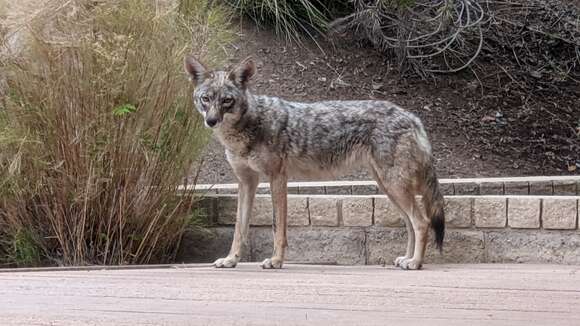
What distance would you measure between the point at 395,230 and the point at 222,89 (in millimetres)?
1641

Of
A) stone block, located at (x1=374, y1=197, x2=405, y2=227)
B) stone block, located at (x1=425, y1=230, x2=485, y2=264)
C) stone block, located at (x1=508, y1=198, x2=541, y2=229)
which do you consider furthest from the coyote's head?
stone block, located at (x1=508, y1=198, x2=541, y2=229)

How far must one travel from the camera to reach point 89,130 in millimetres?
6535

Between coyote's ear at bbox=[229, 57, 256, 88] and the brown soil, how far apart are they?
4344 mm

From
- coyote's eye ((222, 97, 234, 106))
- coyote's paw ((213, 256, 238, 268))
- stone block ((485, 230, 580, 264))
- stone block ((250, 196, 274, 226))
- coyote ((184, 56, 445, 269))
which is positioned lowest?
coyote's paw ((213, 256, 238, 268))

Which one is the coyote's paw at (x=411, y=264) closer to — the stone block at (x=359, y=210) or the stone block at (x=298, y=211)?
the stone block at (x=359, y=210)

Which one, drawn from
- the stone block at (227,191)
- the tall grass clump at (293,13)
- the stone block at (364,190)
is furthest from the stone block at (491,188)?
the tall grass clump at (293,13)

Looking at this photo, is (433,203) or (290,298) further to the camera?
(433,203)

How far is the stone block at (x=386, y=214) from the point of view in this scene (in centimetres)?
670

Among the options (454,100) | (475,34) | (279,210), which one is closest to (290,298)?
(279,210)

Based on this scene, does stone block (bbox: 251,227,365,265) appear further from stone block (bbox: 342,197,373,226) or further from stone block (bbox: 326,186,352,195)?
stone block (bbox: 326,186,352,195)

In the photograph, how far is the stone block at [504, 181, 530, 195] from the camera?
25.2 ft

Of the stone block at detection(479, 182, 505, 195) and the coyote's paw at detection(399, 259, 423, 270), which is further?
the stone block at detection(479, 182, 505, 195)

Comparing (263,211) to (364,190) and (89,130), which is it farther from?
(89,130)

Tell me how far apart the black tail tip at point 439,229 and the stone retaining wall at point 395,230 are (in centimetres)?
30
